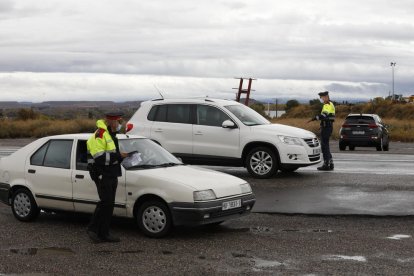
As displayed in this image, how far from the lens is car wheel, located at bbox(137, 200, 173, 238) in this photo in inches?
340

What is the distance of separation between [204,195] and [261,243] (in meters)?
0.93

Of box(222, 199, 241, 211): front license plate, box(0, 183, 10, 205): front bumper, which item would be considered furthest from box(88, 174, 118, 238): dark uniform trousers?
box(0, 183, 10, 205): front bumper

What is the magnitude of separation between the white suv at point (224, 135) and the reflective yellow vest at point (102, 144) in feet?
19.5

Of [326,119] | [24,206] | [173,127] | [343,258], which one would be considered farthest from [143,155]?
[326,119]

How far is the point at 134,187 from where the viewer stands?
892 cm

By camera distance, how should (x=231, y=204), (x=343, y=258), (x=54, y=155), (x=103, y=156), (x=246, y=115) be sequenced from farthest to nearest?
(x=246, y=115)
(x=54, y=155)
(x=231, y=204)
(x=103, y=156)
(x=343, y=258)

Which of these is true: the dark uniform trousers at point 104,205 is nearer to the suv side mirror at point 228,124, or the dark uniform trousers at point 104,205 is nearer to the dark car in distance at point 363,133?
the suv side mirror at point 228,124

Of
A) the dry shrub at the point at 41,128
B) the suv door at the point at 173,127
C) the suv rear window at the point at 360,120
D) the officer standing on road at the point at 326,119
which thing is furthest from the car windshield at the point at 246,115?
the dry shrub at the point at 41,128

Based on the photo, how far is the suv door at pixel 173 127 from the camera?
14.7 m

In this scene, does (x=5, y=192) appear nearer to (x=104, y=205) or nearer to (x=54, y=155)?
(x=54, y=155)

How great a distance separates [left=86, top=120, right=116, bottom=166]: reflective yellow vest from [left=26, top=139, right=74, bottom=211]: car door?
4.11 ft

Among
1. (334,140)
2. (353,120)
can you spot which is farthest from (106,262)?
(334,140)

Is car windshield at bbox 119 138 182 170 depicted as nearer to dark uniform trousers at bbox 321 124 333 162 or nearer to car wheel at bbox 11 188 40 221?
car wheel at bbox 11 188 40 221

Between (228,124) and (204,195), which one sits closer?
(204,195)
